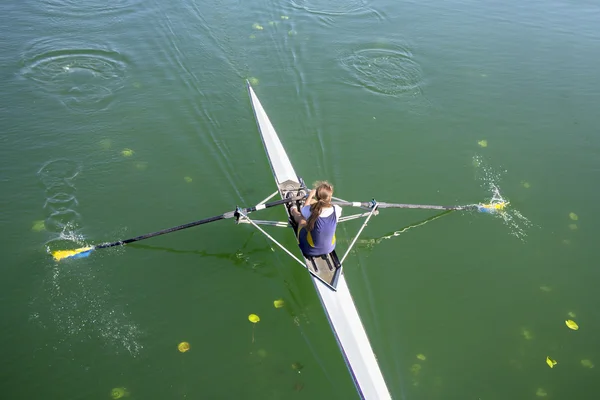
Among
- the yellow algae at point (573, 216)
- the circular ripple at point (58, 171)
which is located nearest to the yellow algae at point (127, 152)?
the circular ripple at point (58, 171)

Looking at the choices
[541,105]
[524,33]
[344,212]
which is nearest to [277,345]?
[344,212]

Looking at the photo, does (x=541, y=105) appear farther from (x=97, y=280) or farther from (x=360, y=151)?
(x=97, y=280)

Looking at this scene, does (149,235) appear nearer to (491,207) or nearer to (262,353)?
(262,353)

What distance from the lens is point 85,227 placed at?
24.2 ft

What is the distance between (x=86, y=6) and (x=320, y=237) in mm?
10871

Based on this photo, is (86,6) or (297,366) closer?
(297,366)

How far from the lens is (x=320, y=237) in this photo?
619cm

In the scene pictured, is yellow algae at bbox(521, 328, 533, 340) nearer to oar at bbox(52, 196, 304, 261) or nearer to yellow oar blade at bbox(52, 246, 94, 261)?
oar at bbox(52, 196, 304, 261)

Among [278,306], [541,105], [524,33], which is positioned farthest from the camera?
[524,33]

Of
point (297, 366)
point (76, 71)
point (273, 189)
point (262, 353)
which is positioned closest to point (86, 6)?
point (76, 71)

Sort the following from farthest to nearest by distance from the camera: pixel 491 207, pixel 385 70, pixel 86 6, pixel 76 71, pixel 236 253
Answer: pixel 86 6 → pixel 385 70 → pixel 76 71 → pixel 491 207 → pixel 236 253

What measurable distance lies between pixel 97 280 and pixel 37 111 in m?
4.79

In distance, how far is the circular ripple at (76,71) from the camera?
9898 millimetres

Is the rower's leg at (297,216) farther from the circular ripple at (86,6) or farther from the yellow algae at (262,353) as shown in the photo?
the circular ripple at (86,6)
